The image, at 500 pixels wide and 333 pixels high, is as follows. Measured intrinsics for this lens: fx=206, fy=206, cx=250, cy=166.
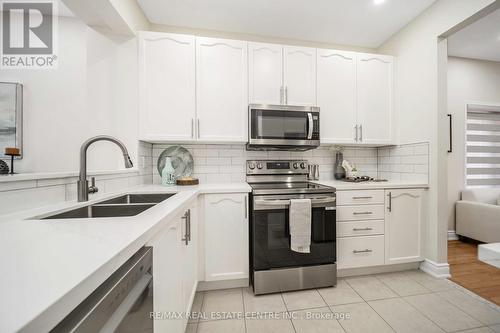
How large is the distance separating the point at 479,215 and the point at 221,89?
3.48 m

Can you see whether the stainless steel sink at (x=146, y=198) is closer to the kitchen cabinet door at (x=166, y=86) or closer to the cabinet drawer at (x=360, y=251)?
the kitchen cabinet door at (x=166, y=86)

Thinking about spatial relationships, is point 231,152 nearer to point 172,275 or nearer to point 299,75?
point 299,75

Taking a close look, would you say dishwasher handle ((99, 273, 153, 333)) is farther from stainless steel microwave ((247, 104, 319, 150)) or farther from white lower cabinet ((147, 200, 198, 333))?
stainless steel microwave ((247, 104, 319, 150))

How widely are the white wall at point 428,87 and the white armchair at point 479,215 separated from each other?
1.11 meters

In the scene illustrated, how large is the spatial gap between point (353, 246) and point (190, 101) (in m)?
2.07

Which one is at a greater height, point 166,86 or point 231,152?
point 166,86

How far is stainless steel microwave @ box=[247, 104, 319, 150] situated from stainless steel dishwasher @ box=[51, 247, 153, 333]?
1503mm

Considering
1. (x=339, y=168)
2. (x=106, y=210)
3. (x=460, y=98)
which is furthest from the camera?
(x=460, y=98)

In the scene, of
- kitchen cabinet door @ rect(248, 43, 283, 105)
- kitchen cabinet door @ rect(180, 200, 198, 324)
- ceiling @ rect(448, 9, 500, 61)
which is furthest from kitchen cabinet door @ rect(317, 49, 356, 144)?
kitchen cabinet door @ rect(180, 200, 198, 324)

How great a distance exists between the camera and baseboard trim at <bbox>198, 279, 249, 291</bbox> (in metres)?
1.79

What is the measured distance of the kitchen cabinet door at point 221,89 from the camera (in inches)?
78.6

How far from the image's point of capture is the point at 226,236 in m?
1.76

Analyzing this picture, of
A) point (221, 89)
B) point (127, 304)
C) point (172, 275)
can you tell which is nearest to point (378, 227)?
point (172, 275)

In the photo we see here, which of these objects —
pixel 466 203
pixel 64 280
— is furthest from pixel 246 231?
pixel 466 203
